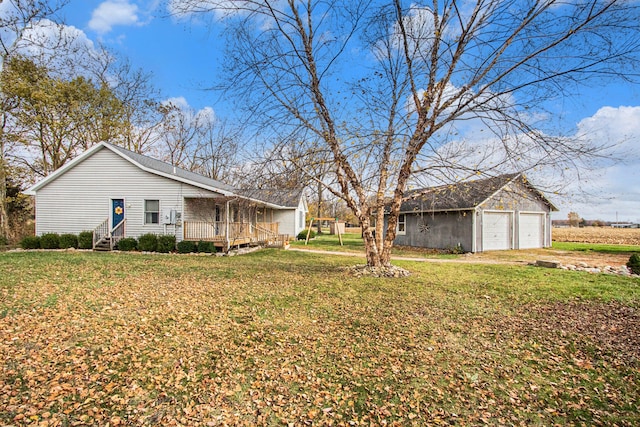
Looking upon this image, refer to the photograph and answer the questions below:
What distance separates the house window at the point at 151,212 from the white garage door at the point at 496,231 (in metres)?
15.8

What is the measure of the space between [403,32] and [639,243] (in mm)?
23002

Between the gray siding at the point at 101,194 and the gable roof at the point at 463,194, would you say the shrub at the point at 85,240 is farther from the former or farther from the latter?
the gable roof at the point at 463,194

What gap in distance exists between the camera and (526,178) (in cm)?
761

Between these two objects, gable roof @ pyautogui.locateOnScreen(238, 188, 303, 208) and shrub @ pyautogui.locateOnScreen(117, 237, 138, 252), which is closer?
gable roof @ pyautogui.locateOnScreen(238, 188, 303, 208)

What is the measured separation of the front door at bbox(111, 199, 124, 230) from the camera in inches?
616

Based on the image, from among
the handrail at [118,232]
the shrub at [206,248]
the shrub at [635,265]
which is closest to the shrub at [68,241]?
the handrail at [118,232]

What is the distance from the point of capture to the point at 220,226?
56.7 feet

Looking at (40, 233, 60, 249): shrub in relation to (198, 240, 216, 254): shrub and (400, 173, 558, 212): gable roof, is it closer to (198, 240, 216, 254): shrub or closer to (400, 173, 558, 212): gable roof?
(198, 240, 216, 254): shrub

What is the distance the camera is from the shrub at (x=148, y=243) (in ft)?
48.0

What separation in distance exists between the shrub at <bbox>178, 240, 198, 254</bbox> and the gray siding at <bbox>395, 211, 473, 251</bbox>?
35.6 feet

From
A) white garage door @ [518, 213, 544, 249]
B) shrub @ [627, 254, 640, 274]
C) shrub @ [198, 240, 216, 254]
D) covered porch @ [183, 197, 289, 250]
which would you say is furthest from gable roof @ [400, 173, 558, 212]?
shrub @ [198, 240, 216, 254]

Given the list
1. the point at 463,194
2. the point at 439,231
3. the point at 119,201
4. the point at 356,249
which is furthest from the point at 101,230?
the point at 439,231

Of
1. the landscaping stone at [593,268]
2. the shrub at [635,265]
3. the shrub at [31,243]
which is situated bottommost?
the landscaping stone at [593,268]

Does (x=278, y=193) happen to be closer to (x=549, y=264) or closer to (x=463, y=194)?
(x=549, y=264)
